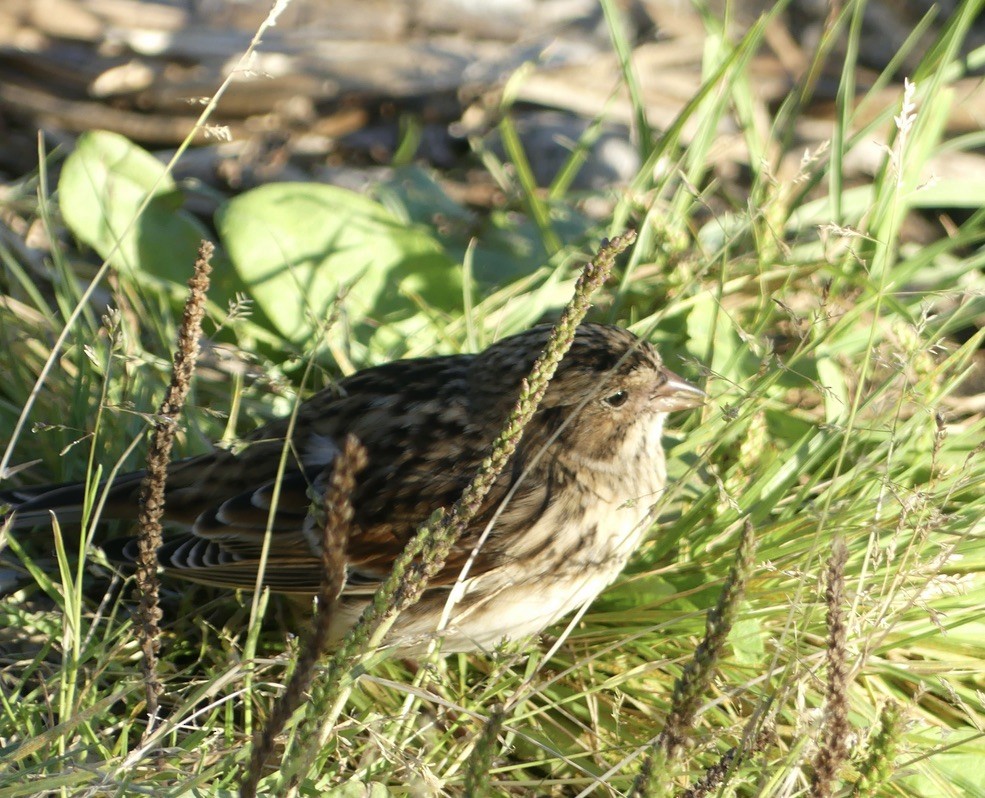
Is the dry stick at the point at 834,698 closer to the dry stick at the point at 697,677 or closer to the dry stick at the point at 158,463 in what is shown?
the dry stick at the point at 697,677

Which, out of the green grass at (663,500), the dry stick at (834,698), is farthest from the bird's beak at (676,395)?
the dry stick at (834,698)

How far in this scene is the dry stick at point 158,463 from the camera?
2057 millimetres

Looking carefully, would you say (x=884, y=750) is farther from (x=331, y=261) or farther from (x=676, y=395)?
(x=331, y=261)

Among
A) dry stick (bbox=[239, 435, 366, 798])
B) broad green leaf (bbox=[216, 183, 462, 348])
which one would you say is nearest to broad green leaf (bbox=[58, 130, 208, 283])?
broad green leaf (bbox=[216, 183, 462, 348])

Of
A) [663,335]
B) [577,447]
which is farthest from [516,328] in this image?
[577,447]

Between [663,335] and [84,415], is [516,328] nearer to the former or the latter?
[663,335]

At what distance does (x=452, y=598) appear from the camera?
2.57m

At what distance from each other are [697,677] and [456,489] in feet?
4.45

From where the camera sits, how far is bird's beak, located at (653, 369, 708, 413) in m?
3.22

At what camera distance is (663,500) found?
2736 mm

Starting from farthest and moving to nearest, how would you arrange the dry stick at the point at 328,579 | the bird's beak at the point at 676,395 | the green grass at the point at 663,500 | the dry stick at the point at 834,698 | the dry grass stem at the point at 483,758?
1. the bird's beak at the point at 676,395
2. the green grass at the point at 663,500
3. the dry stick at the point at 834,698
4. the dry grass stem at the point at 483,758
5. the dry stick at the point at 328,579

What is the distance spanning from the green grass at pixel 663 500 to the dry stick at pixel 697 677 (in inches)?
9.2

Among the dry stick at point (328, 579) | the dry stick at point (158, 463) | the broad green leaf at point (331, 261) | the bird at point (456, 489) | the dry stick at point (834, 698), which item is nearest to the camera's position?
the dry stick at point (328, 579)

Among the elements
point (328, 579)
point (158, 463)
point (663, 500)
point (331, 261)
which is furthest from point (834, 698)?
point (331, 261)
